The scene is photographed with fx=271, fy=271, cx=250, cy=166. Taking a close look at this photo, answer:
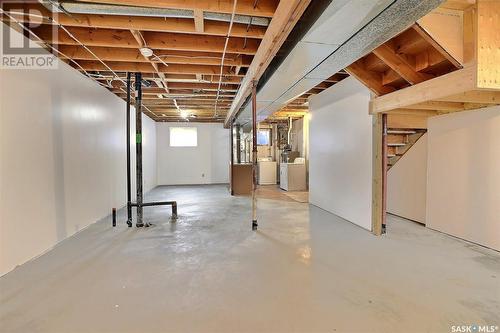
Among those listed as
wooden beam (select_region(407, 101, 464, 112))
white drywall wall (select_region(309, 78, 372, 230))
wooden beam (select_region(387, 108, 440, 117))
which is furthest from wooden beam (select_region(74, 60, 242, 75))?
wooden beam (select_region(407, 101, 464, 112))

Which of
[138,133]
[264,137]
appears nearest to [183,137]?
[264,137]

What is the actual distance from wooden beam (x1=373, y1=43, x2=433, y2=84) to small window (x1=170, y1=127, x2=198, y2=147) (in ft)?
25.8

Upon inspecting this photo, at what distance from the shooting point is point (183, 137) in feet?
32.9

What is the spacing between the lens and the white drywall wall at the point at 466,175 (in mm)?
3104

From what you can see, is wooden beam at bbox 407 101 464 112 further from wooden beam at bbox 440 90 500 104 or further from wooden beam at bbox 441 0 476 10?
wooden beam at bbox 441 0 476 10

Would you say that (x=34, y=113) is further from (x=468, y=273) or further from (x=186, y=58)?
(x=468, y=273)

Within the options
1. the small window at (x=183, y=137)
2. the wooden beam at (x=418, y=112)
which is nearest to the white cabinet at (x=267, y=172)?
the small window at (x=183, y=137)

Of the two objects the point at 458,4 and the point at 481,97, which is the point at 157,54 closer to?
the point at 458,4

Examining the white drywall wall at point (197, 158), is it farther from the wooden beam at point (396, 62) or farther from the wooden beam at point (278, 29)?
the wooden beam at point (396, 62)

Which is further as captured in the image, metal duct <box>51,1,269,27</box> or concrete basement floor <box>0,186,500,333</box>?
metal duct <box>51,1,269,27</box>

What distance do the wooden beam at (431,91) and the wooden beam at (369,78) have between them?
0.15 metres

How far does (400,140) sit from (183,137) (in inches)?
292

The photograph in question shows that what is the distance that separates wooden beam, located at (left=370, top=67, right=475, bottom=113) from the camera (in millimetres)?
2301

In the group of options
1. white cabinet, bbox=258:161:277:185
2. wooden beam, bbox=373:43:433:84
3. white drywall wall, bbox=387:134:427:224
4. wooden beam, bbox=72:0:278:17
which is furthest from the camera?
white cabinet, bbox=258:161:277:185
